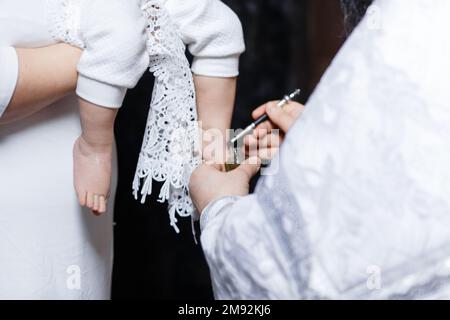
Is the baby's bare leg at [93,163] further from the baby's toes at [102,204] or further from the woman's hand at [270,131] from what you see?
the woman's hand at [270,131]

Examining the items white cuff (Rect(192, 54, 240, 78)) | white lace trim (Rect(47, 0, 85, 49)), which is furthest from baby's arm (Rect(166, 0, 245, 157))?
white lace trim (Rect(47, 0, 85, 49))

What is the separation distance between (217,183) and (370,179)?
266 millimetres

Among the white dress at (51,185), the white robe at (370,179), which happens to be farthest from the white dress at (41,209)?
the white robe at (370,179)

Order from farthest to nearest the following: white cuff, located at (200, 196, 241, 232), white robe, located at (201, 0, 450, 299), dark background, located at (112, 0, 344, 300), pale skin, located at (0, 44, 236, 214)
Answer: dark background, located at (112, 0, 344, 300) → pale skin, located at (0, 44, 236, 214) → white cuff, located at (200, 196, 241, 232) → white robe, located at (201, 0, 450, 299)

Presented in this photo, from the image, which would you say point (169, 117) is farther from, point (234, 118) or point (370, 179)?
point (234, 118)

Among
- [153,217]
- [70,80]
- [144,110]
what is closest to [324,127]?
[70,80]

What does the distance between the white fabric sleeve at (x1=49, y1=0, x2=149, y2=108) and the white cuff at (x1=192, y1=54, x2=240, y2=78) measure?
0.13 m

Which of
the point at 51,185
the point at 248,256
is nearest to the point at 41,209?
the point at 51,185

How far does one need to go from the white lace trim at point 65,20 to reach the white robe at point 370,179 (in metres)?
0.35

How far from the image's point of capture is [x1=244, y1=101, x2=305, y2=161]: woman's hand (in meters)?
0.87

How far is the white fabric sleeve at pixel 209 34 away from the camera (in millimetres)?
871

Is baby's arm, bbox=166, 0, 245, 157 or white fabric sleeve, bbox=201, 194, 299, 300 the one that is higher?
baby's arm, bbox=166, 0, 245, 157

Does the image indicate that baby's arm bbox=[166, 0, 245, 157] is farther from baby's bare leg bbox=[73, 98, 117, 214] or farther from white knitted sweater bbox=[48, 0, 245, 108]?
baby's bare leg bbox=[73, 98, 117, 214]

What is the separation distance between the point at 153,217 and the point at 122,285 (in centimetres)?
18
